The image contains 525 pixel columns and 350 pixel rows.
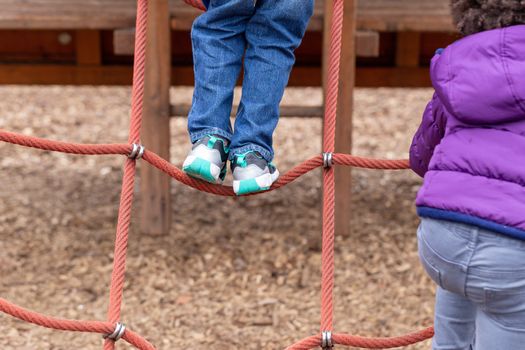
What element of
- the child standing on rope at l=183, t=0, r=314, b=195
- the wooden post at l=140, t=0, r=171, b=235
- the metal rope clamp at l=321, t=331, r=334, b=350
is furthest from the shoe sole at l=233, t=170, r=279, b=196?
the wooden post at l=140, t=0, r=171, b=235

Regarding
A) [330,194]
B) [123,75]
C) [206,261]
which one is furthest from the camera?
[123,75]

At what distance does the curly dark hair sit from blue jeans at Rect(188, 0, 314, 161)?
493 millimetres

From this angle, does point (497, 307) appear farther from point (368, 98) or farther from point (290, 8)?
point (368, 98)

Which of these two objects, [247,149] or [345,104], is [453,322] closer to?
[247,149]

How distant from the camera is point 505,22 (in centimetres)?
148

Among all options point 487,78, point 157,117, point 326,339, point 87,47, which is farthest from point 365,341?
point 87,47

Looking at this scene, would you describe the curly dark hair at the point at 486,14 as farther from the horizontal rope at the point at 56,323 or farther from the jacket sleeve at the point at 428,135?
the horizontal rope at the point at 56,323

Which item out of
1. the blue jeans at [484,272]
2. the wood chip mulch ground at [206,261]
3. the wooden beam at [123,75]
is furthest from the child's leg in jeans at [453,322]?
the wooden beam at [123,75]

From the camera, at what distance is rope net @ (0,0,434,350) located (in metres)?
2.00

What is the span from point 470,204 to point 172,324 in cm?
167

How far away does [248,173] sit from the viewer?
75.0 inches

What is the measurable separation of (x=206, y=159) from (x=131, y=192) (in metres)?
0.23

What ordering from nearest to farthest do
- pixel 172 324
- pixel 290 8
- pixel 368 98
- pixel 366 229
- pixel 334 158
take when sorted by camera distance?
pixel 290 8 → pixel 334 158 → pixel 172 324 → pixel 366 229 → pixel 368 98

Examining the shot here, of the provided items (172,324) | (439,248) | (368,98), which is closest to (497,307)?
(439,248)
